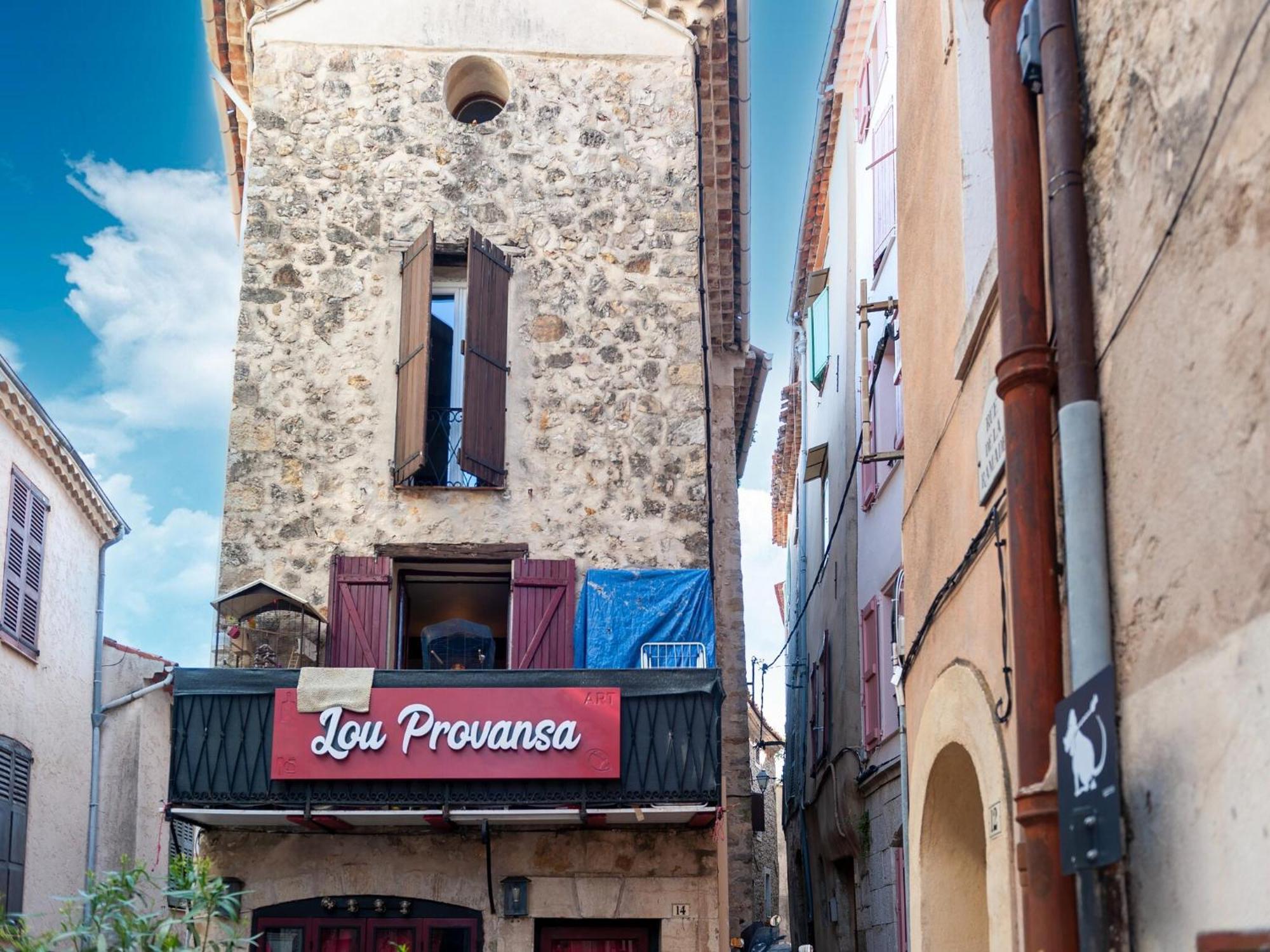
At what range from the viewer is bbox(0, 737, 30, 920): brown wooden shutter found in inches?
539

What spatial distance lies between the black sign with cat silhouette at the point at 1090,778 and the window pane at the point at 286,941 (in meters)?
8.68

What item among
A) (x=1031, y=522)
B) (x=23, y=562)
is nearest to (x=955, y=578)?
(x=1031, y=522)

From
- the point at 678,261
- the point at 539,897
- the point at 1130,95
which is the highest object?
the point at 678,261

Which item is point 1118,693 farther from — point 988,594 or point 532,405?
point 532,405

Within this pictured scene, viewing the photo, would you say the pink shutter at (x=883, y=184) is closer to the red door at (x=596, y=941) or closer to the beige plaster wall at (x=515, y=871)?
the beige plaster wall at (x=515, y=871)

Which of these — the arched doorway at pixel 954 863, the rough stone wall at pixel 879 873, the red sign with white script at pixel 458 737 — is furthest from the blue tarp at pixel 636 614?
the arched doorway at pixel 954 863

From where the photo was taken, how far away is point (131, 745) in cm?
1725

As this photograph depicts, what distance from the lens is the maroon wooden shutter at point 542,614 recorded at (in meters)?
12.3

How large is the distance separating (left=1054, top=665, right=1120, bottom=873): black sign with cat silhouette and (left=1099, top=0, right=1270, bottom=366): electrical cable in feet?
3.21

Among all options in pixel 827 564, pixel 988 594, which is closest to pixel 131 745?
pixel 827 564

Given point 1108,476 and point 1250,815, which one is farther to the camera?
point 1108,476

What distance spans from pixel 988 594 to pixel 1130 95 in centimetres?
197

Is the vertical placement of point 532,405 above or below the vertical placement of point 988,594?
above

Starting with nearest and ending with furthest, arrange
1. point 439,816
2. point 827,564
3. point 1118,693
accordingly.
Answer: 1. point 1118,693
2. point 439,816
3. point 827,564
